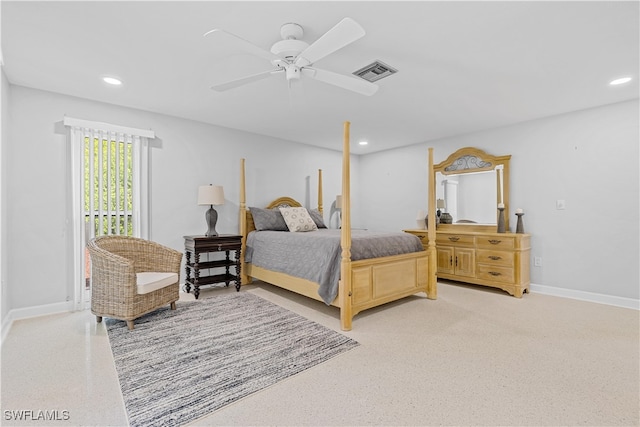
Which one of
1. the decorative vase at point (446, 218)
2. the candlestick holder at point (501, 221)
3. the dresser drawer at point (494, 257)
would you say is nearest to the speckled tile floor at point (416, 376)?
the dresser drawer at point (494, 257)

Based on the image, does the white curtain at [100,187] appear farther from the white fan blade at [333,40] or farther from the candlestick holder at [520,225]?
the candlestick holder at [520,225]

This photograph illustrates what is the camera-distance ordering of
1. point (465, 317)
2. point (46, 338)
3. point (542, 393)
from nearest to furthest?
point (542, 393) < point (46, 338) < point (465, 317)

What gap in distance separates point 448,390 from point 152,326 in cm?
258

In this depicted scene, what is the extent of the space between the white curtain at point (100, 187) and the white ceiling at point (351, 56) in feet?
1.30

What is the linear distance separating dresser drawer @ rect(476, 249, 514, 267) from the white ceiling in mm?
1828

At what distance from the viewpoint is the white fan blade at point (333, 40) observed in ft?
5.48

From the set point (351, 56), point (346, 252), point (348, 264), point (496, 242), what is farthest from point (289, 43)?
point (496, 242)

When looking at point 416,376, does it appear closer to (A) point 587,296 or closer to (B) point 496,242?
(B) point 496,242

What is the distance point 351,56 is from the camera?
251cm

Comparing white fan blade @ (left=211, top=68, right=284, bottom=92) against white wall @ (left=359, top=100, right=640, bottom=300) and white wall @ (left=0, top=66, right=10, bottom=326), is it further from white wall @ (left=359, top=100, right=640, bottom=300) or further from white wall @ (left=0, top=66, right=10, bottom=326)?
white wall @ (left=359, top=100, right=640, bottom=300)

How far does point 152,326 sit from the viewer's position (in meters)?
2.89

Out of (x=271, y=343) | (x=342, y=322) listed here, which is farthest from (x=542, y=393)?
(x=271, y=343)

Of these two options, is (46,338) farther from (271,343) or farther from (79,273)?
(271,343)

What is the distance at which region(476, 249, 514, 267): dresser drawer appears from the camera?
4.03m
